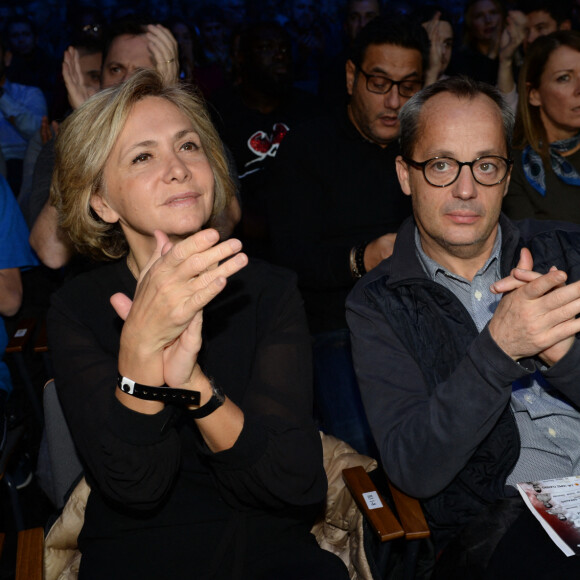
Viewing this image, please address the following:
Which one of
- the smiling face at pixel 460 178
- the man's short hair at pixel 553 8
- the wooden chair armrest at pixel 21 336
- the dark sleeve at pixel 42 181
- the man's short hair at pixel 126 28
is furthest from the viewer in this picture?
the man's short hair at pixel 553 8

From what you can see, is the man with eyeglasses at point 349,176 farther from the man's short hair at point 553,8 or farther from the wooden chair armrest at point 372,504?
the man's short hair at point 553,8

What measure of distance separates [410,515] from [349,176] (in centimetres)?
151

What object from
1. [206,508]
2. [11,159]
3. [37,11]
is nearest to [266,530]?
[206,508]

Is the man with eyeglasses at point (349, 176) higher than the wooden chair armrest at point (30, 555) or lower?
higher

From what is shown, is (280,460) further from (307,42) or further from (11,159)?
(307,42)

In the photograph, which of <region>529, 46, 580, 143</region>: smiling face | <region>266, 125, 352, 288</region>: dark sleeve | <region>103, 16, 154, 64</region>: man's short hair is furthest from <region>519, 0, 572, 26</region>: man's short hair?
<region>103, 16, 154, 64</region>: man's short hair

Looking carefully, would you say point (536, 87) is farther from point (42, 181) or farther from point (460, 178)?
point (42, 181)

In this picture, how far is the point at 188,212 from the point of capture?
167 cm

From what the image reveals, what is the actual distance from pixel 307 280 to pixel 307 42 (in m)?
5.35

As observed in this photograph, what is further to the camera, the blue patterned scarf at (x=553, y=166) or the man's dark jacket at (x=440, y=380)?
the blue patterned scarf at (x=553, y=166)

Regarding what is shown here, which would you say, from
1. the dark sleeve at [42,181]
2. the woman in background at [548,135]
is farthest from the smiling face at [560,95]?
the dark sleeve at [42,181]

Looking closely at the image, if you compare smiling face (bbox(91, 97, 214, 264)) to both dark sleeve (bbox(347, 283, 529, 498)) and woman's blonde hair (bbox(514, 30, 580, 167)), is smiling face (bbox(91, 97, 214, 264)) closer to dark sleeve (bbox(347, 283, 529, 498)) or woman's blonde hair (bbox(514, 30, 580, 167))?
dark sleeve (bbox(347, 283, 529, 498))

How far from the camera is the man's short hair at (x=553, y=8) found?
461cm

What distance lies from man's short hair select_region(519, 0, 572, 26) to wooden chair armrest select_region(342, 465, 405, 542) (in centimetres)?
414
